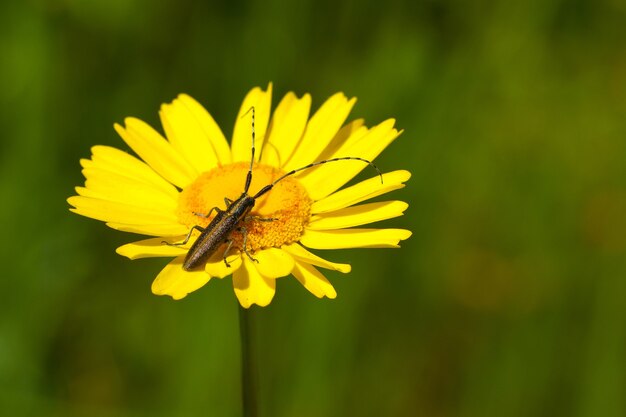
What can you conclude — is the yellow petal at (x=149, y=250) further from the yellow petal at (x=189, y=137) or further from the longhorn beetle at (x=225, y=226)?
the yellow petal at (x=189, y=137)

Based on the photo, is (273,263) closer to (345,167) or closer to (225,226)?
(225,226)

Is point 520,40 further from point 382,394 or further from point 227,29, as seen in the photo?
point 382,394

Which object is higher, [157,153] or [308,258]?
[157,153]

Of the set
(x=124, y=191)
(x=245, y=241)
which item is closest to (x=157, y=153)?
(x=124, y=191)

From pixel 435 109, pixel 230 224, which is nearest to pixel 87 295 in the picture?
pixel 230 224

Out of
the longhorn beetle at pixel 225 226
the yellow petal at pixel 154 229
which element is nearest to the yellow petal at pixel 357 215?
the longhorn beetle at pixel 225 226
